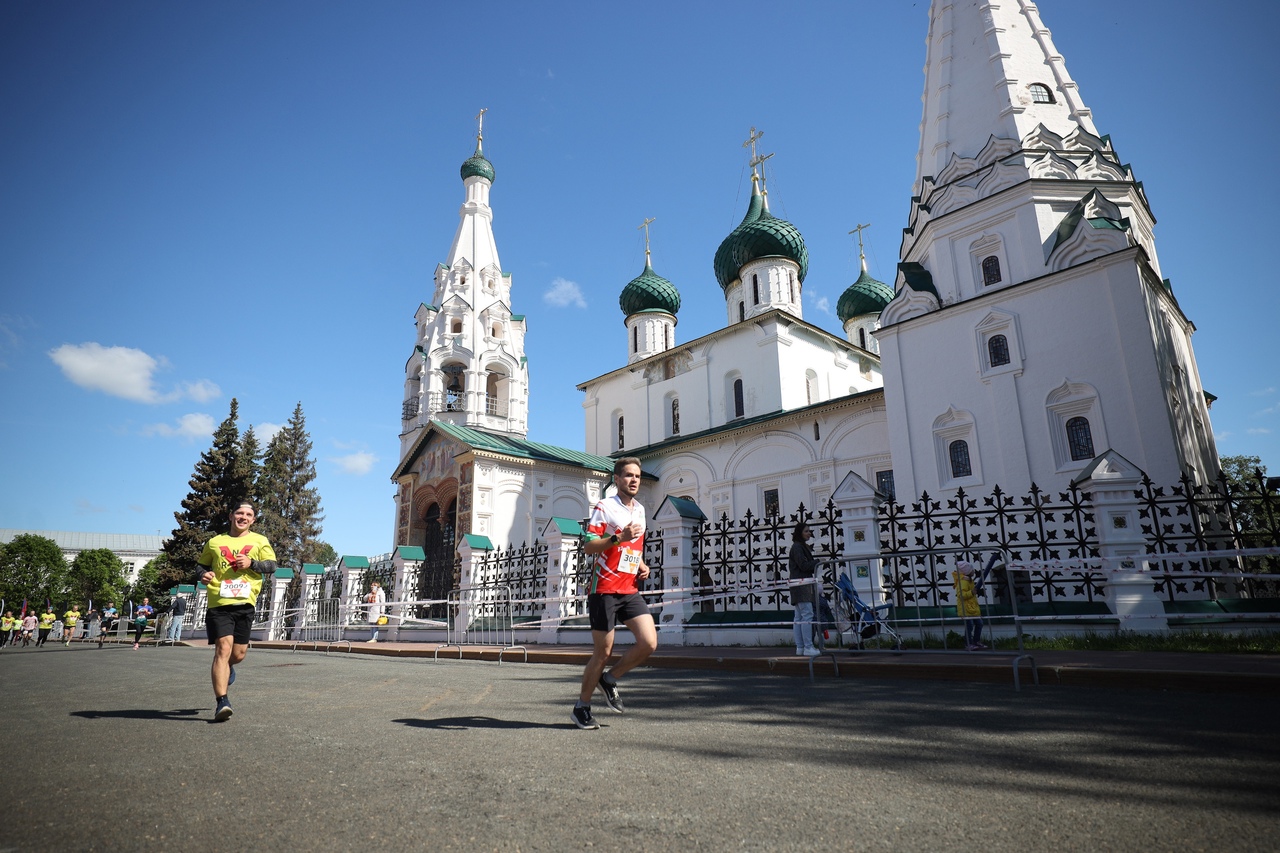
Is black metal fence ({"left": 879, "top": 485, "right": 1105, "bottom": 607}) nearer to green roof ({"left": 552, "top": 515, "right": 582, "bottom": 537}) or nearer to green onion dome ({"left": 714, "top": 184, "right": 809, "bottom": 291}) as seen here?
green roof ({"left": 552, "top": 515, "right": 582, "bottom": 537})

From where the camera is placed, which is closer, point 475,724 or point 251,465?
point 475,724

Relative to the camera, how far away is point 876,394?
20.0m

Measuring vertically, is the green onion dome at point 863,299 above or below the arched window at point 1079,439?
above

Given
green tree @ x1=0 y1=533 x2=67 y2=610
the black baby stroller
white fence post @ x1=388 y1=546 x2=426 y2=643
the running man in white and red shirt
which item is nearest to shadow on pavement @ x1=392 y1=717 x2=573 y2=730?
the running man in white and red shirt

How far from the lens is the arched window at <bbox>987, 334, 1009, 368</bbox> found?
51.5ft

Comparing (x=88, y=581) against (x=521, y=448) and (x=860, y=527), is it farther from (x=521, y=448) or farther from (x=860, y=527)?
(x=860, y=527)

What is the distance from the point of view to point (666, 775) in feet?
9.55

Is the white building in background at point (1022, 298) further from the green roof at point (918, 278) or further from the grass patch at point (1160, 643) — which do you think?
the grass patch at point (1160, 643)

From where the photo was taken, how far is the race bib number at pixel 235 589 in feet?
17.0

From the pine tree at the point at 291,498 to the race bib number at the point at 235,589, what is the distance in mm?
38461

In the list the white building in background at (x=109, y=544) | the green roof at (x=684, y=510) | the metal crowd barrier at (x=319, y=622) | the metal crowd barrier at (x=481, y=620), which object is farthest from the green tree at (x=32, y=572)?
the green roof at (x=684, y=510)

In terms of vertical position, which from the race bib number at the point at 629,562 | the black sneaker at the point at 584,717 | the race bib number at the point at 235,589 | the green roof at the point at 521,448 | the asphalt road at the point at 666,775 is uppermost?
the green roof at the point at 521,448

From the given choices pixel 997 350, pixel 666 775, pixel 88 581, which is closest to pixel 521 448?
pixel 997 350

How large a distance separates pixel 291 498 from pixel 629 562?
44.0 meters
